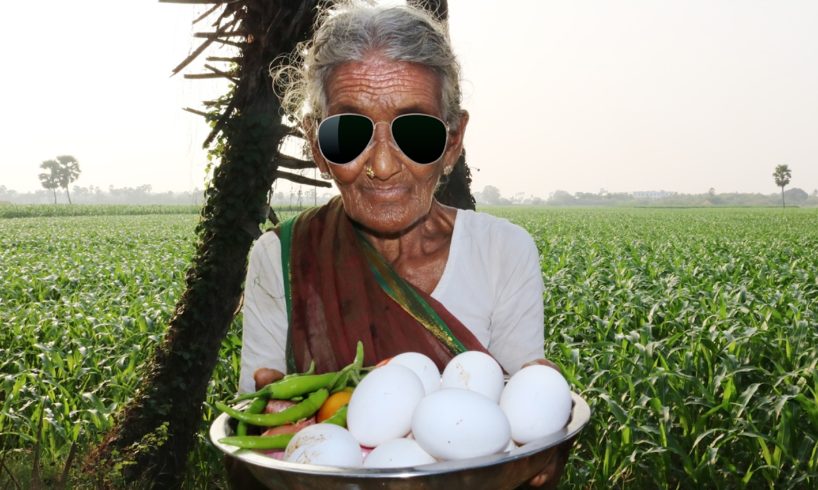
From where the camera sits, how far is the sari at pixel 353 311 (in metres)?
1.83

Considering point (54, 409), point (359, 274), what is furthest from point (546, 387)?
point (54, 409)

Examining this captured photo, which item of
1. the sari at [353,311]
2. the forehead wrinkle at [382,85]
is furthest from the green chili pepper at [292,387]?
the forehead wrinkle at [382,85]

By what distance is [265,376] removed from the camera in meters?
1.79

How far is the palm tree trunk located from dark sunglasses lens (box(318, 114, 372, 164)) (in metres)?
Result: 1.58

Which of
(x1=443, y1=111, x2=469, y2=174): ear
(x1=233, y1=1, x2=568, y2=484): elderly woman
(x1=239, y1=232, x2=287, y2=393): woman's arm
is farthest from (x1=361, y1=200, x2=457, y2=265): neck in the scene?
(x1=239, y1=232, x2=287, y2=393): woman's arm

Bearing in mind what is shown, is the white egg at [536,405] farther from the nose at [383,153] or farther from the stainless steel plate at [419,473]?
the nose at [383,153]

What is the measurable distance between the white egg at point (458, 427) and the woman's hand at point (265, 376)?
1.68 feet

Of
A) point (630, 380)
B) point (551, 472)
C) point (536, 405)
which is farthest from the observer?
point (630, 380)

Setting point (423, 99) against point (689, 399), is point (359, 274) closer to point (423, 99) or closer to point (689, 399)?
point (423, 99)

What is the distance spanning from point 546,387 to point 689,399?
3226mm

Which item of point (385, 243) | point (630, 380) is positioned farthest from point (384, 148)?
point (630, 380)

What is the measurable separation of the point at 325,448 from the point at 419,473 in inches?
7.2

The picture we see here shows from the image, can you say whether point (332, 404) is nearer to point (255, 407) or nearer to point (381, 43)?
point (255, 407)

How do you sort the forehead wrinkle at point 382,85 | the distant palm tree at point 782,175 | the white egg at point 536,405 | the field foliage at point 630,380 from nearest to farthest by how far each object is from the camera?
the white egg at point 536,405
the forehead wrinkle at point 382,85
the field foliage at point 630,380
the distant palm tree at point 782,175
